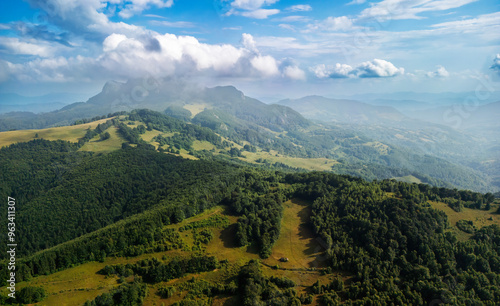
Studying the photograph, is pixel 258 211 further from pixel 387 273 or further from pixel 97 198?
pixel 97 198

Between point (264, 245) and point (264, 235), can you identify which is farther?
point (264, 235)

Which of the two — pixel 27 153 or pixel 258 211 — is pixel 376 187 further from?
pixel 27 153

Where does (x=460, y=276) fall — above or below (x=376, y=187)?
below

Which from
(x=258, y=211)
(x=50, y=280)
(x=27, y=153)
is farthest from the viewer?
(x=27, y=153)

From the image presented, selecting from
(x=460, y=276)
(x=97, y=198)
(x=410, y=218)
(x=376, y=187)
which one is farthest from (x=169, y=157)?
(x=460, y=276)

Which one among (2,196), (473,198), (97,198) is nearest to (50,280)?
(97,198)

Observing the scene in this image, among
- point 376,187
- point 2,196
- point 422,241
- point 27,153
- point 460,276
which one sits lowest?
point 460,276

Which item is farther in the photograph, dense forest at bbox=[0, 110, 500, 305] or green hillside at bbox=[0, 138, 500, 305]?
dense forest at bbox=[0, 110, 500, 305]

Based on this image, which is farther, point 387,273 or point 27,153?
point 27,153

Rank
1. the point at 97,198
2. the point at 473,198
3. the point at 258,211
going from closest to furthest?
the point at 258,211
the point at 473,198
the point at 97,198

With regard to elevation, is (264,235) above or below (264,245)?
above

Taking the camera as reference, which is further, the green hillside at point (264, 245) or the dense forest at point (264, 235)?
the dense forest at point (264, 235)
